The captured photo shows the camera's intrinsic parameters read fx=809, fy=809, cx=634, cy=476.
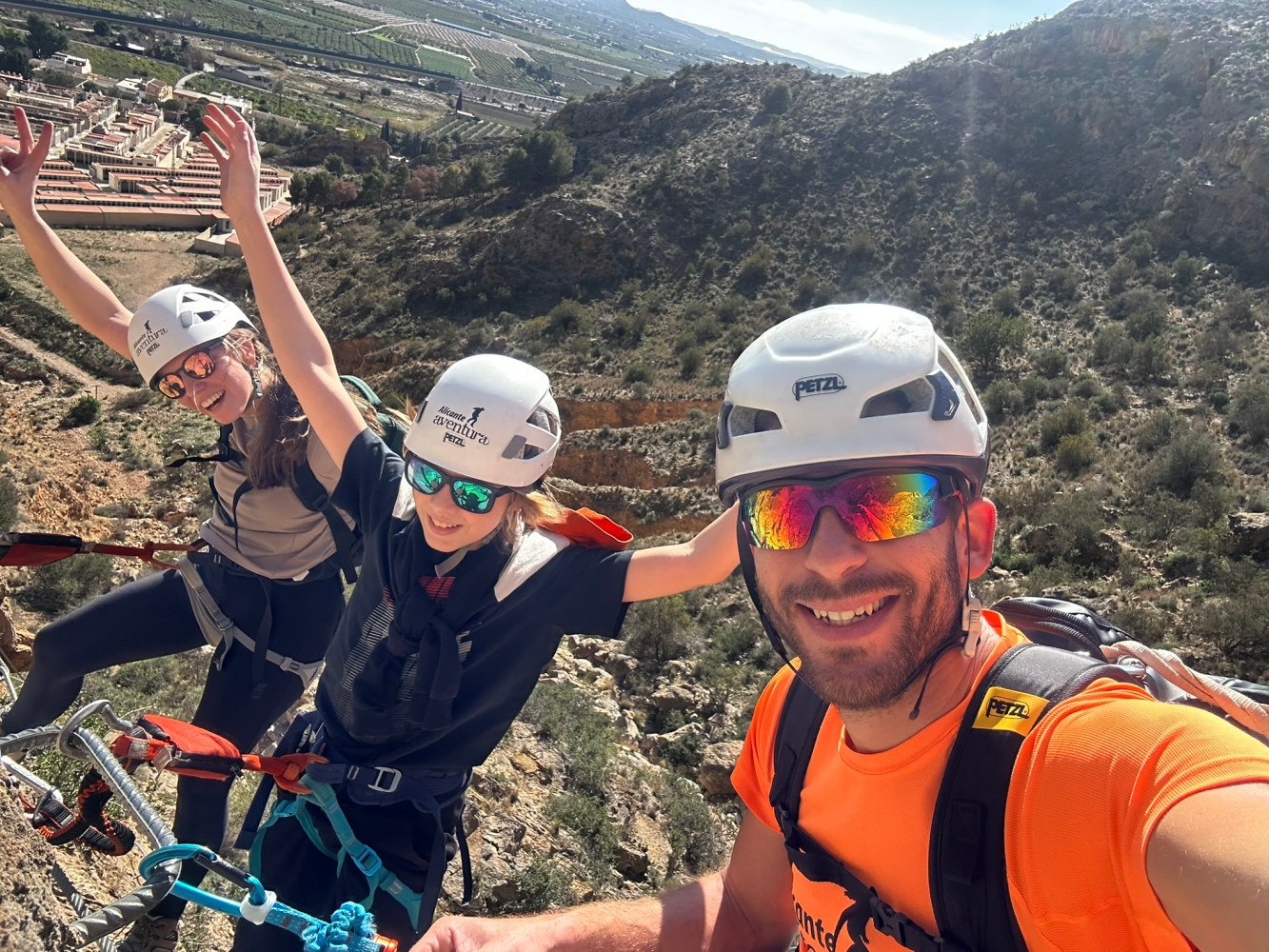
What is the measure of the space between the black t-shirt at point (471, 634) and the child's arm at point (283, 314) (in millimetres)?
494

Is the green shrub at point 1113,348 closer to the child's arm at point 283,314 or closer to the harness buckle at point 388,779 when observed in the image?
the child's arm at point 283,314

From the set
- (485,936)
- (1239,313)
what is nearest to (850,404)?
(485,936)

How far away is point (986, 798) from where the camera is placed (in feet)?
4.86

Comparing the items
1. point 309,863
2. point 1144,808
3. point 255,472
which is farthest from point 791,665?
point 255,472

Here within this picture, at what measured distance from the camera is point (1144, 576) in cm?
1323

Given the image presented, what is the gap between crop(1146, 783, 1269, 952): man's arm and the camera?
116cm

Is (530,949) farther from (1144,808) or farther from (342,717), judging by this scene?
(1144,808)

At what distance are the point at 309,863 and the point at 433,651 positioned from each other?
79cm

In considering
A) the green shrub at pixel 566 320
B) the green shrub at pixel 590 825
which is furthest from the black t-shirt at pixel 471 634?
the green shrub at pixel 566 320

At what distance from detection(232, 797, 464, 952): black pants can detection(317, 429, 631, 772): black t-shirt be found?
0.18 meters

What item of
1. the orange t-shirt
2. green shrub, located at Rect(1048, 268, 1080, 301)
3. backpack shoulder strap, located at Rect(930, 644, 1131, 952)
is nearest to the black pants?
the orange t-shirt

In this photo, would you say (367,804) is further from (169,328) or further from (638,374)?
(638,374)

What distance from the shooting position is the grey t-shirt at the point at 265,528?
3.39m

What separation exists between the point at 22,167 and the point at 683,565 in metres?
3.43
